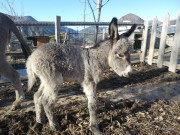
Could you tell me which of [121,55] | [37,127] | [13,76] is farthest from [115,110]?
[13,76]

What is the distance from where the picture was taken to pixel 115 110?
14.9 ft

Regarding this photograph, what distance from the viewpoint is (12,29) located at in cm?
496

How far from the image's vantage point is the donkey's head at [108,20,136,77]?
12.4 ft

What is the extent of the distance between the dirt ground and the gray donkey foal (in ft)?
0.88

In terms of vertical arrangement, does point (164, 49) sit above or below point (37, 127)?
above

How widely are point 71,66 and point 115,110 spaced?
57.8 inches

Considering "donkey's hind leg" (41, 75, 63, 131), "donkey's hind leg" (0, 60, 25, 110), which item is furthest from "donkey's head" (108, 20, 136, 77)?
"donkey's hind leg" (0, 60, 25, 110)

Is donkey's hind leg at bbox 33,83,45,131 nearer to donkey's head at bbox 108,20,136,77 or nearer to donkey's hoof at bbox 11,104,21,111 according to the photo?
donkey's hoof at bbox 11,104,21,111

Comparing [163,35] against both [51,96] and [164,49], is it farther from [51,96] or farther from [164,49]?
[51,96]

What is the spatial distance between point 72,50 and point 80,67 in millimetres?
325

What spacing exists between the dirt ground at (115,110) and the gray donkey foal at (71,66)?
269 mm

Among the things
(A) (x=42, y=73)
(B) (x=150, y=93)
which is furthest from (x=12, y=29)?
(B) (x=150, y=93)

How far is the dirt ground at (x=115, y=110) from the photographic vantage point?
151 inches

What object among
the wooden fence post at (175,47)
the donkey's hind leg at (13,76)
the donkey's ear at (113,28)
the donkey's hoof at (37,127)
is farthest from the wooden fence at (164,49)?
the donkey's hoof at (37,127)
